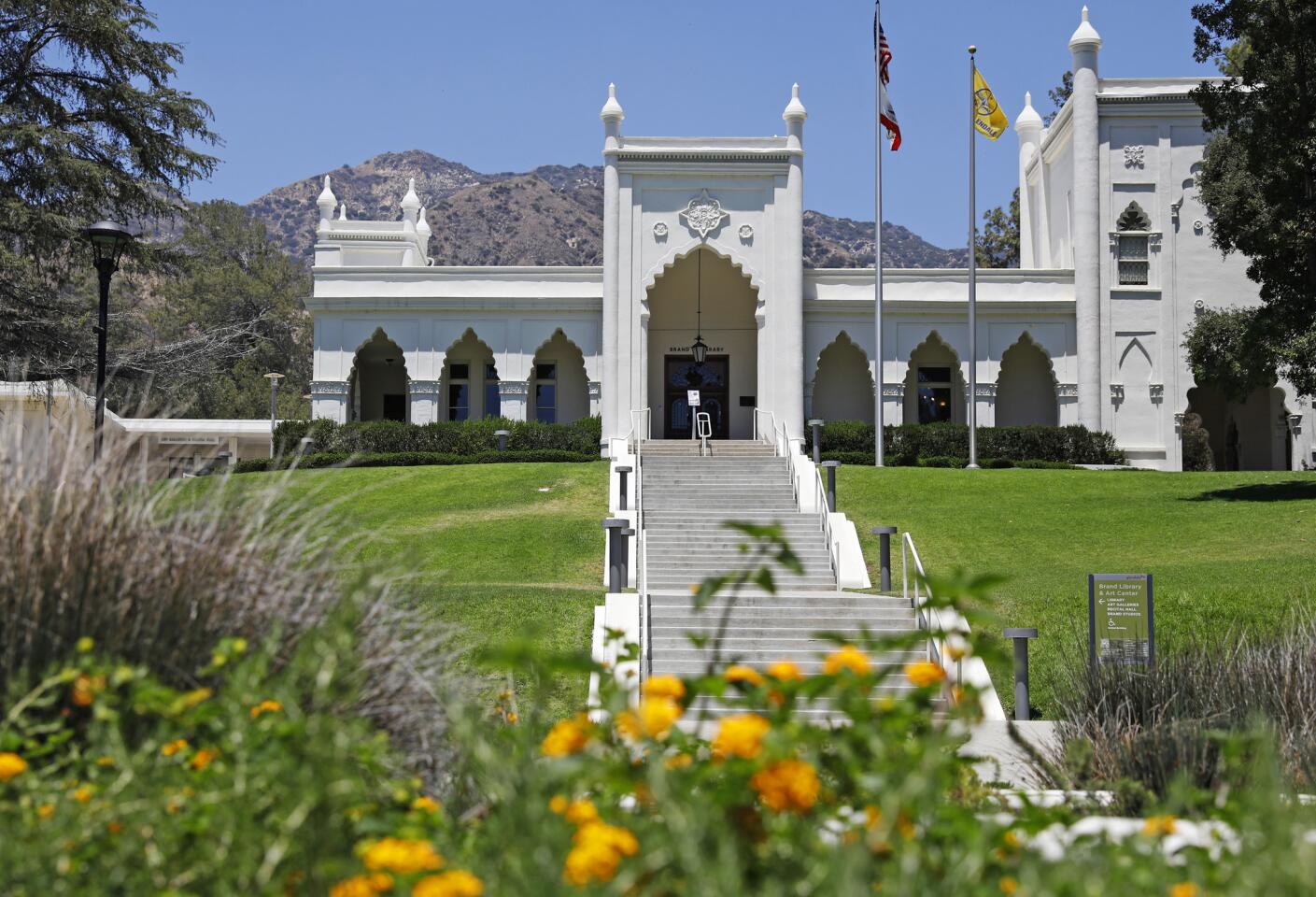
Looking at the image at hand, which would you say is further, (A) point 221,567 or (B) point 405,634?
(B) point 405,634

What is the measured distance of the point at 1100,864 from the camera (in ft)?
11.2

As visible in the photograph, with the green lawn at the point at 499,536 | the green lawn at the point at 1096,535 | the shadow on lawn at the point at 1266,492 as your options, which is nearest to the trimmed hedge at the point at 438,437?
the green lawn at the point at 499,536

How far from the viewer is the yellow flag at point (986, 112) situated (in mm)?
32594

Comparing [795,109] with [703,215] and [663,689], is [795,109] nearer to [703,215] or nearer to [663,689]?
[703,215]

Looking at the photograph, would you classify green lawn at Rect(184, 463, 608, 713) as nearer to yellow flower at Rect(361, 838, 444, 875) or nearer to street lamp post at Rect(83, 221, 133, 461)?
street lamp post at Rect(83, 221, 133, 461)

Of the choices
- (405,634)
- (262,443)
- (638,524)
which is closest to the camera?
(405,634)

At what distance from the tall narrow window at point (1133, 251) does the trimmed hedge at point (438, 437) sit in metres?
14.8

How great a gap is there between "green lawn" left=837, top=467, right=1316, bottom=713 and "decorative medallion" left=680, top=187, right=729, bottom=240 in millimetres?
9570

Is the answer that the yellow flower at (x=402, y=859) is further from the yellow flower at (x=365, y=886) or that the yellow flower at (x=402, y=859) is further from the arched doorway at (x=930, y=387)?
the arched doorway at (x=930, y=387)

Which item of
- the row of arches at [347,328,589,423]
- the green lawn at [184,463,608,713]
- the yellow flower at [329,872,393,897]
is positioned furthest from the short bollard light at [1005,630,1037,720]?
the row of arches at [347,328,589,423]

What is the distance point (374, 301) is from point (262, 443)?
923 cm

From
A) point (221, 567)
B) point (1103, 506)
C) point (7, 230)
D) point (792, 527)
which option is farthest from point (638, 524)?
point (7, 230)

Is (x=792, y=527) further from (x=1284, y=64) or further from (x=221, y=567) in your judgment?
(x=221, y=567)

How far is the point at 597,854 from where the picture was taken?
2945 millimetres
